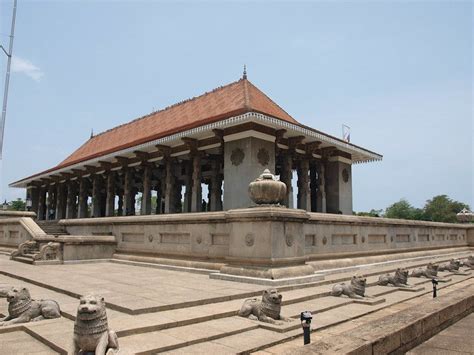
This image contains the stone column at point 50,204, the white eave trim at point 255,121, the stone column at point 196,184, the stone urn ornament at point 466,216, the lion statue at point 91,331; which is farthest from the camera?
the stone column at point 50,204

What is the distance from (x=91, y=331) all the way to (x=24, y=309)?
89.4 inches

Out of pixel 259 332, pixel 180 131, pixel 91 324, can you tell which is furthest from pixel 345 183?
pixel 91 324

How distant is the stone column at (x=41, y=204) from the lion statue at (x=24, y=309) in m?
33.6

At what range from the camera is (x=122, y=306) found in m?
5.85

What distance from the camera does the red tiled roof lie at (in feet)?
58.4

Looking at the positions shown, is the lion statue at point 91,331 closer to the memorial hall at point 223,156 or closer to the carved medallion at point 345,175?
the memorial hall at point 223,156

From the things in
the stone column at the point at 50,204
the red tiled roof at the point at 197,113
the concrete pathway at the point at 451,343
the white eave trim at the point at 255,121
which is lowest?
the concrete pathway at the point at 451,343

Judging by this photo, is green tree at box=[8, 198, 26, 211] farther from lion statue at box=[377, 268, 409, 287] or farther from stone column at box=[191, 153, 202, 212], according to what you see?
lion statue at box=[377, 268, 409, 287]

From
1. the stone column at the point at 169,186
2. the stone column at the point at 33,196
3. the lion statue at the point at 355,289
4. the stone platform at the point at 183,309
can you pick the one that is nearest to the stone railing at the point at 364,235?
the stone platform at the point at 183,309

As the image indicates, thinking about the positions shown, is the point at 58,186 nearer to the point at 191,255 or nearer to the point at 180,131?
the point at 180,131

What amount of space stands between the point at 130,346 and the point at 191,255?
22.1 feet

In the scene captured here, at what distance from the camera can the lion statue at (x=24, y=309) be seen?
535cm

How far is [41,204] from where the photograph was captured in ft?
118

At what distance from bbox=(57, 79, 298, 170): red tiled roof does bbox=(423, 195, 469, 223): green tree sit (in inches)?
1880
